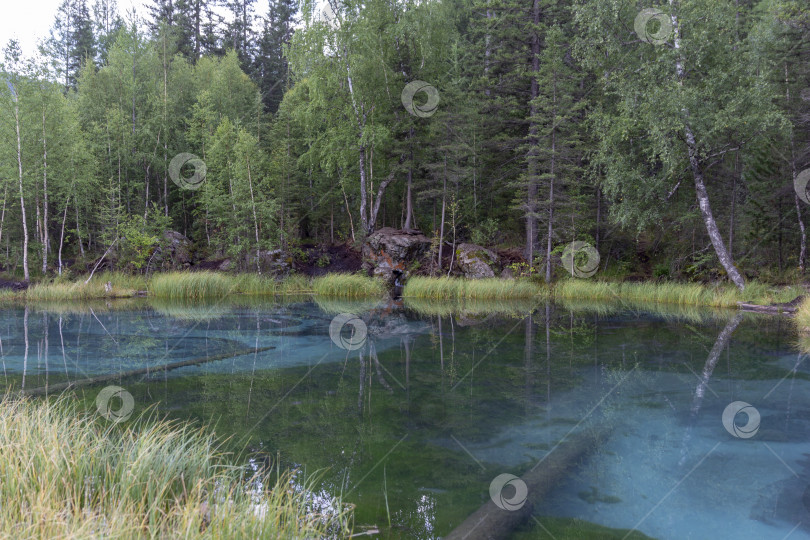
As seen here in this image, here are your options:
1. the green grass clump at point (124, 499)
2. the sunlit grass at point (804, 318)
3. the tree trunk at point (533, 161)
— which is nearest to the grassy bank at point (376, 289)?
the tree trunk at point (533, 161)

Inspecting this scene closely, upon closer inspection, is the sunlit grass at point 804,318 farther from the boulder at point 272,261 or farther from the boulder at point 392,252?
the boulder at point 272,261

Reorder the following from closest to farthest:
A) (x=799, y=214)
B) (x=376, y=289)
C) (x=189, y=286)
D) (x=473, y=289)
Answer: (x=799, y=214) → (x=189, y=286) → (x=473, y=289) → (x=376, y=289)

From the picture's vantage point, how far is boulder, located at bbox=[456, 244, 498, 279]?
19609 mm

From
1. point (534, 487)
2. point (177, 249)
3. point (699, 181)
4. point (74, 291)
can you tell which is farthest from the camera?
point (177, 249)

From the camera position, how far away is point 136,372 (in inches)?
290

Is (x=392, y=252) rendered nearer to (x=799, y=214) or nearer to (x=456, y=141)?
(x=456, y=141)

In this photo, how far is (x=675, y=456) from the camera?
4742mm

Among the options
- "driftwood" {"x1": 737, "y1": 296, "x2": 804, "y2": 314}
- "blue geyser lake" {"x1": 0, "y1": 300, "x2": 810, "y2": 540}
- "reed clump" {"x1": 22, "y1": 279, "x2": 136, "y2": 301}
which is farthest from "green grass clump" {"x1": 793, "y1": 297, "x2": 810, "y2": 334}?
"reed clump" {"x1": 22, "y1": 279, "x2": 136, "y2": 301}

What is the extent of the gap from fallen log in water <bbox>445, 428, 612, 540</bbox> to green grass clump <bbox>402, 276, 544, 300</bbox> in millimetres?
12258

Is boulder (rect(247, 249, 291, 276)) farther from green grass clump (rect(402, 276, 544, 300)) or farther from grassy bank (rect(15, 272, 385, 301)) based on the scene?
green grass clump (rect(402, 276, 544, 300))

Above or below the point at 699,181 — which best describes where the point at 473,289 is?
below

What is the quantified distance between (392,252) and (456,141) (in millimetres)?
5139

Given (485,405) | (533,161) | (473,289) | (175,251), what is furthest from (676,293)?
(175,251)

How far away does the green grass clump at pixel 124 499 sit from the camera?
2152 millimetres
